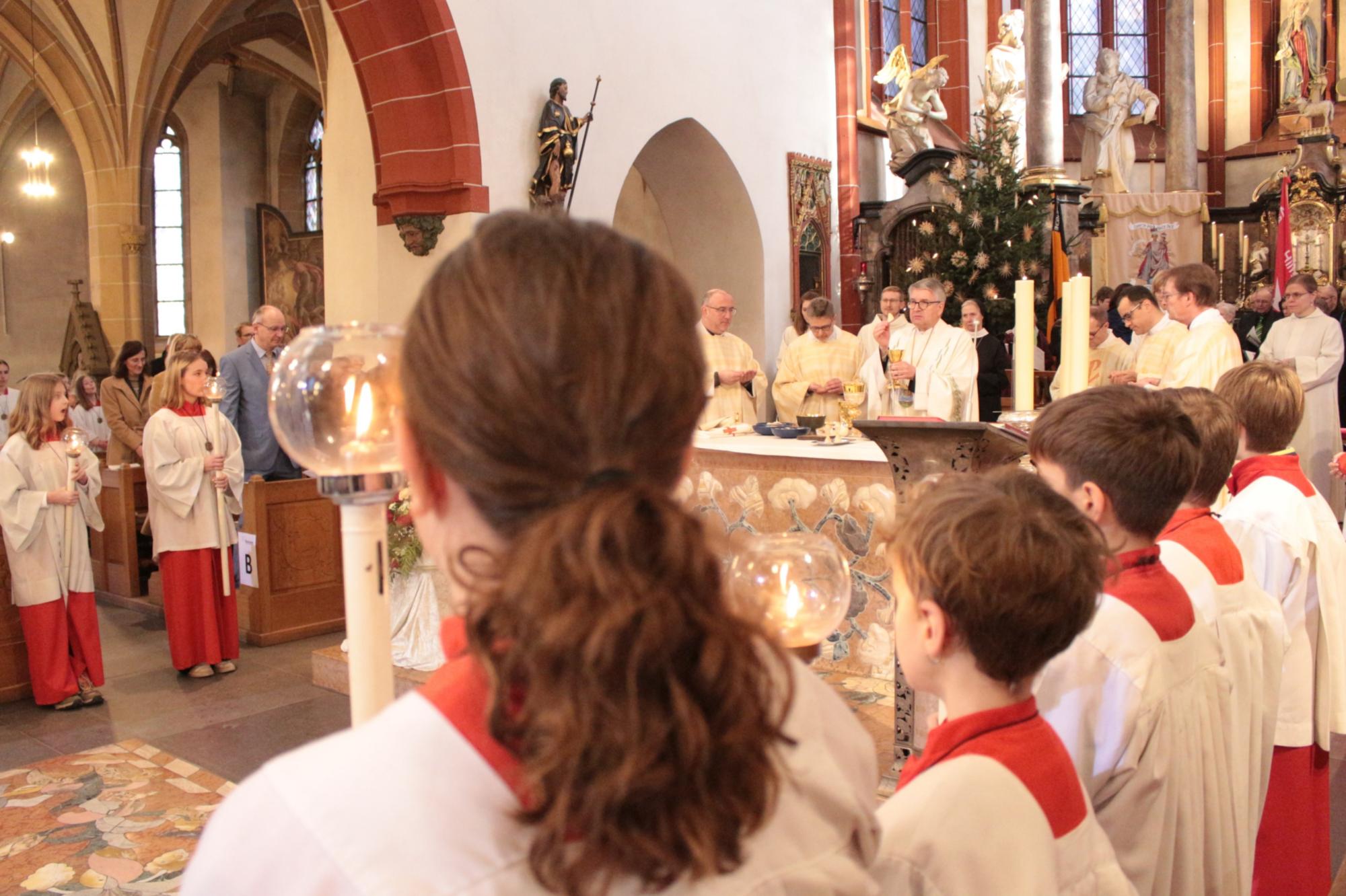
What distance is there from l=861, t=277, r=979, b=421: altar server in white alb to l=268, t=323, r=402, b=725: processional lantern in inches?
213

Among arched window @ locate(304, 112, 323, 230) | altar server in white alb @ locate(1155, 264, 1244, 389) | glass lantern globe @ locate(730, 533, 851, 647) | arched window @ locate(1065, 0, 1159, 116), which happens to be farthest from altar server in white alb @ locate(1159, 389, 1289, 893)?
arched window @ locate(1065, 0, 1159, 116)

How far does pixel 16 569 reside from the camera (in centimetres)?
521

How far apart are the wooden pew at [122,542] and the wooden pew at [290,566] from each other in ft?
4.36

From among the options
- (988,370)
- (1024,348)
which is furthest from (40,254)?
(1024,348)

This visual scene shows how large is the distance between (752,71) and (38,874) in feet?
30.2

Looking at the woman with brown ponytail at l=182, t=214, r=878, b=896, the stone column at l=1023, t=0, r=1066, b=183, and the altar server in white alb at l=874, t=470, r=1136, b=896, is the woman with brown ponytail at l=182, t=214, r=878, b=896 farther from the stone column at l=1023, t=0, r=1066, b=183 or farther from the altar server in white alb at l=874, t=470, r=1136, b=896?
the stone column at l=1023, t=0, r=1066, b=183

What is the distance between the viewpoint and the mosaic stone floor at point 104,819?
3.41 metres

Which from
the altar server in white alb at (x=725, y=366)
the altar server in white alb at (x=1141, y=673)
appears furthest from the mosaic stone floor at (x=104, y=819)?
the altar server in white alb at (x=725, y=366)

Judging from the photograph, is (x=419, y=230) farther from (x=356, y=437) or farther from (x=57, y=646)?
(x=356, y=437)

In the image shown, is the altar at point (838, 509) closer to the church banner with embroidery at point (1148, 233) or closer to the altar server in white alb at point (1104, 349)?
the altar server in white alb at point (1104, 349)

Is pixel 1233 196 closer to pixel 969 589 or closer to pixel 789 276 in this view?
pixel 789 276

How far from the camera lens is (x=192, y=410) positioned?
5816mm

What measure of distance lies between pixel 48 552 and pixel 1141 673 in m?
5.02

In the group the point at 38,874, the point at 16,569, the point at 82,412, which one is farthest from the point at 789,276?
the point at 38,874
